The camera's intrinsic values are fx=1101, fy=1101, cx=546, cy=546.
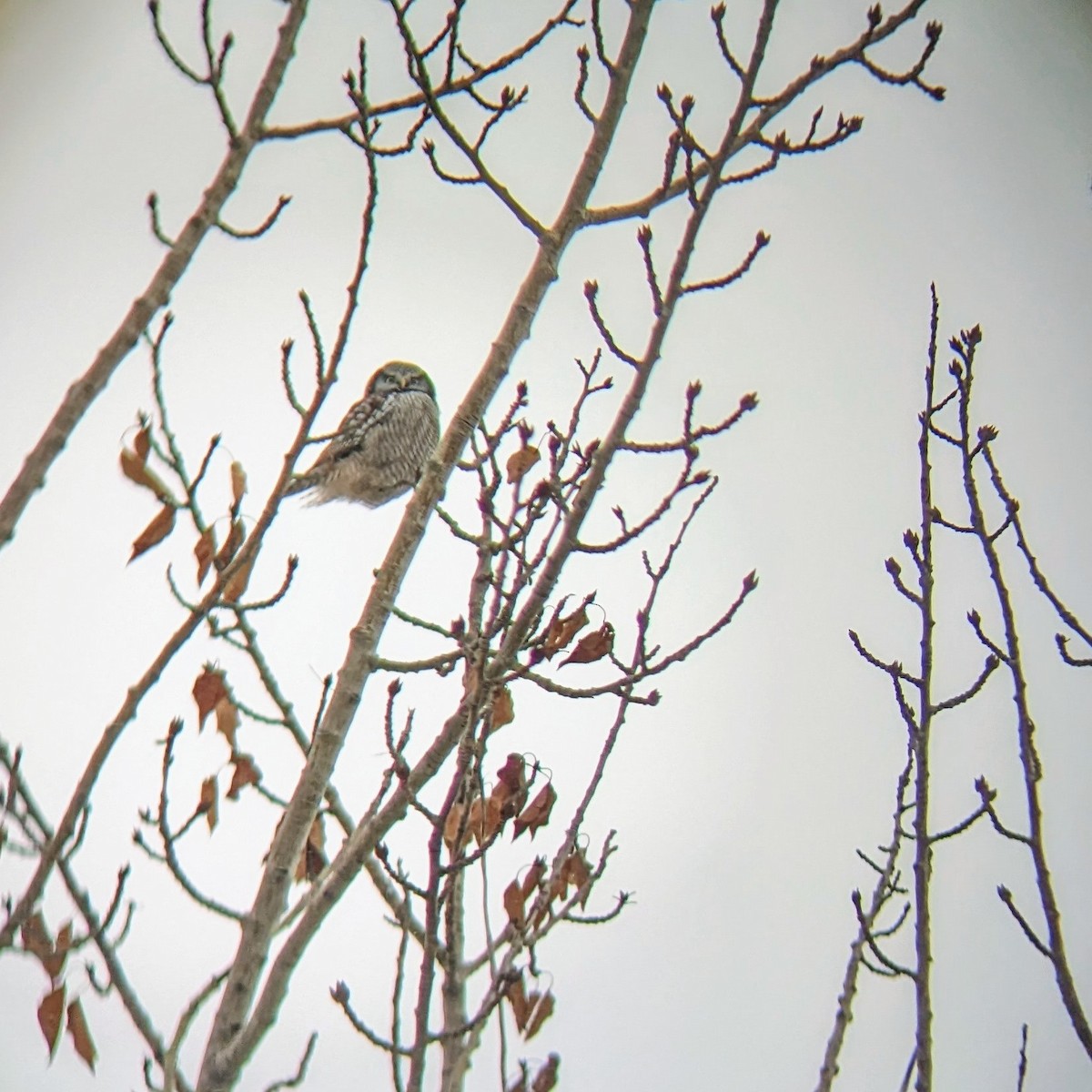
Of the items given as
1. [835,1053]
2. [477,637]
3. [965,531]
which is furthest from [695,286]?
[835,1053]

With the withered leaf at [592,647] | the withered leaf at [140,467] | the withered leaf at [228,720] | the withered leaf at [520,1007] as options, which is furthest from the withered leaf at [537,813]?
the withered leaf at [140,467]

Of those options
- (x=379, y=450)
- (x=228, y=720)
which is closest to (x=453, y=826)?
(x=228, y=720)

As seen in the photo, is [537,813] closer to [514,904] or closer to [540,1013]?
[514,904]

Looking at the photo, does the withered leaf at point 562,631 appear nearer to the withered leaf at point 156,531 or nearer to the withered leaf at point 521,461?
the withered leaf at point 521,461

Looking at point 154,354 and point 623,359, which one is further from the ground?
point 623,359

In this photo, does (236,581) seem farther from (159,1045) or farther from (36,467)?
(159,1045)

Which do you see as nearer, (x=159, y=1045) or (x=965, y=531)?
(x=159, y=1045)

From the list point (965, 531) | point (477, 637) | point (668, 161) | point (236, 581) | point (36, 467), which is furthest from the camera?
point (965, 531)

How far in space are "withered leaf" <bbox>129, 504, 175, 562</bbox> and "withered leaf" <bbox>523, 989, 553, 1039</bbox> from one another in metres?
1.22

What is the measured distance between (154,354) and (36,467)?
1.15ft

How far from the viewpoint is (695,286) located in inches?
83.0

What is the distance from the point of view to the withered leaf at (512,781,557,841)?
2105 millimetres

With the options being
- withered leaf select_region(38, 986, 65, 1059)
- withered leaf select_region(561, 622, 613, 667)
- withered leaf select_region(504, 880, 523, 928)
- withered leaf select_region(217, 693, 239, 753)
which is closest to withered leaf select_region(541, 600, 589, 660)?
withered leaf select_region(561, 622, 613, 667)

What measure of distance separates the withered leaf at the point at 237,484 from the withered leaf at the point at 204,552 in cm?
12
